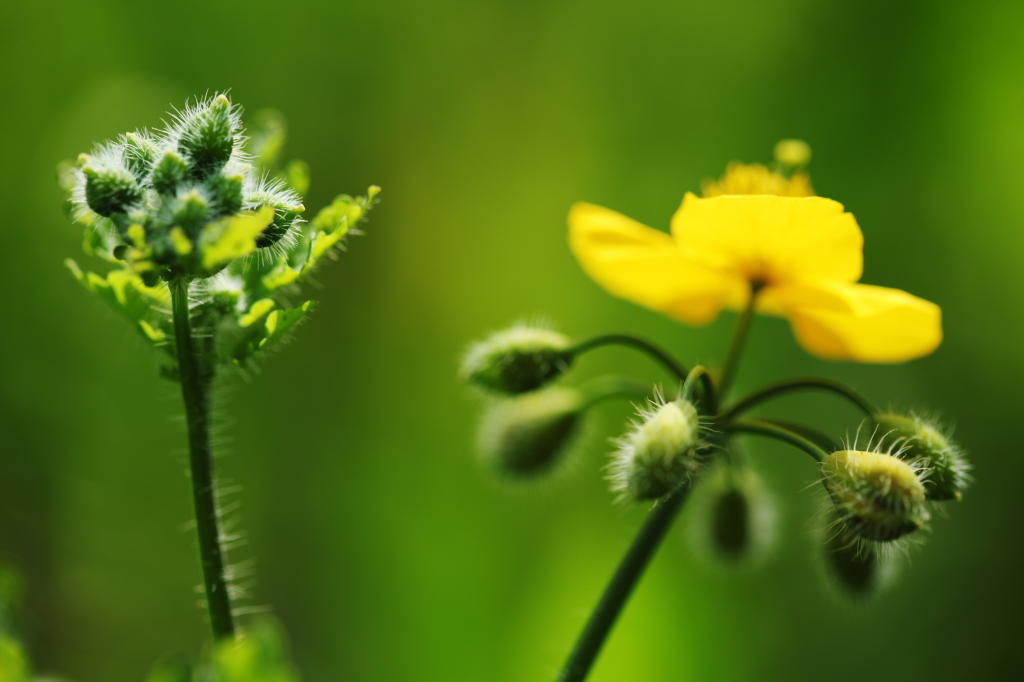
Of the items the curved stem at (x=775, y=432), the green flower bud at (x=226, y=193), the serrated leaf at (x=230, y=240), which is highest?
A: the green flower bud at (x=226, y=193)

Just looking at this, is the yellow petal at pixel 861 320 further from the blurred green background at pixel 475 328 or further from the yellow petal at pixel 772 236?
the blurred green background at pixel 475 328

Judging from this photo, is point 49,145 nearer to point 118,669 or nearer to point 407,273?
point 407,273

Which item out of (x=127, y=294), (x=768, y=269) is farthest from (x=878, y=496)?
(x=127, y=294)

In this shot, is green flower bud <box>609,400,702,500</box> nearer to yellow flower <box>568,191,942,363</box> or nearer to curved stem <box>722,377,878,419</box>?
curved stem <box>722,377,878,419</box>

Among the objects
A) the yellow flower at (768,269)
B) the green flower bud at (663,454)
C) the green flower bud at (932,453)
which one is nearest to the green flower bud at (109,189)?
the green flower bud at (663,454)

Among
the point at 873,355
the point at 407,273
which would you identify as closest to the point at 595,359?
the point at 407,273

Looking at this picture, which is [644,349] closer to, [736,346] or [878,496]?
[736,346]

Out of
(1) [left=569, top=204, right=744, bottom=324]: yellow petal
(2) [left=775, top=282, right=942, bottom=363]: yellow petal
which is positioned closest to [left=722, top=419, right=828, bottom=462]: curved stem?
(2) [left=775, top=282, right=942, bottom=363]: yellow petal
